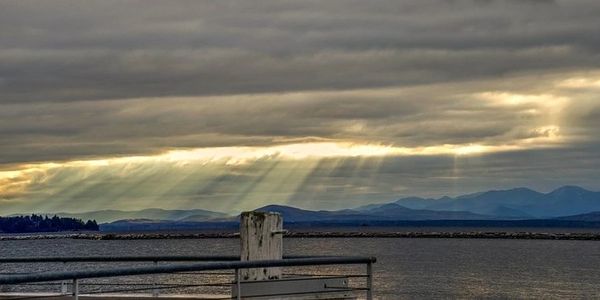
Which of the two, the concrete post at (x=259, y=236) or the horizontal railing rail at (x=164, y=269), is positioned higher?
the concrete post at (x=259, y=236)

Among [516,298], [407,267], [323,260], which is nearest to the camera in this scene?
[323,260]

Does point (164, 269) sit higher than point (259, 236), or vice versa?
point (259, 236)

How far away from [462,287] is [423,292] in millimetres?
7489

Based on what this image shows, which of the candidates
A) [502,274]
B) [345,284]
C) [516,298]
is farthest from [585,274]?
[345,284]

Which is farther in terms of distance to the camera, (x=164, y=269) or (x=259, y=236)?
(x=259, y=236)

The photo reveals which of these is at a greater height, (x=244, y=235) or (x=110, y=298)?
(x=244, y=235)

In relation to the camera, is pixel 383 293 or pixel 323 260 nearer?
pixel 323 260

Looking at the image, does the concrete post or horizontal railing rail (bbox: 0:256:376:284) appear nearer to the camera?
horizontal railing rail (bbox: 0:256:376:284)

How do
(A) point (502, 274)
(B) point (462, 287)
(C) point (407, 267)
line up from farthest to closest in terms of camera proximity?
(C) point (407, 267) → (A) point (502, 274) → (B) point (462, 287)

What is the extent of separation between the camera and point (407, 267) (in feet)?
458

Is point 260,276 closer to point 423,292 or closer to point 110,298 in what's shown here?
point 110,298

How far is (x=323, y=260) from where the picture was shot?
49.0ft

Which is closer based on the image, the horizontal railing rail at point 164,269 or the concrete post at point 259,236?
the horizontal railing rail at point 164,269

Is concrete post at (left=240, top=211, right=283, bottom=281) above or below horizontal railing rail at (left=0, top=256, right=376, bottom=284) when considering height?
above
